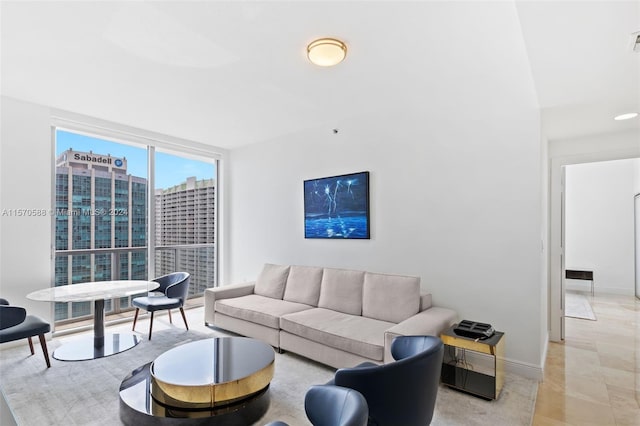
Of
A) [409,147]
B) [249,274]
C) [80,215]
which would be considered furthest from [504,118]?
[80,215]

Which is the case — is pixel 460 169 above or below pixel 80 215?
above

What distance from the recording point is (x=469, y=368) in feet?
9.34

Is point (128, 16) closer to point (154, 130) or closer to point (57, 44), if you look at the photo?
point (57, 44)

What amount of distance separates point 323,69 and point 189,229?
3789 millimetres

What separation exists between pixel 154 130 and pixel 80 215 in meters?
1.51

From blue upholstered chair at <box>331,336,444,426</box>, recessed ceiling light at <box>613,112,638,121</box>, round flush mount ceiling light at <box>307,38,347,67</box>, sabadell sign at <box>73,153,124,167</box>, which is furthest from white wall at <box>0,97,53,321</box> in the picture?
recessed ceiling light at <box>613,112,638,121</box>

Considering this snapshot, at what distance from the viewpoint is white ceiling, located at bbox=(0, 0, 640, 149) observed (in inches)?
78.8

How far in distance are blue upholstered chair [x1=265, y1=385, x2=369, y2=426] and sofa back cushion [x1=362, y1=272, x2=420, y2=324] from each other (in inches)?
74.3

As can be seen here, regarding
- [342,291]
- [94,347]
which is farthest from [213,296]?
[342,291]

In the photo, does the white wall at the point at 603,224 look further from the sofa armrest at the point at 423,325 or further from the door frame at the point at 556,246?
the sofa armrest at the point at 423,325

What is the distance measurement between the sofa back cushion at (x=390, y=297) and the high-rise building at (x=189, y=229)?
3.25 metres

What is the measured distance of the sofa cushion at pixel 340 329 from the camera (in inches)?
108

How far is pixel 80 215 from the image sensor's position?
4.28 meters

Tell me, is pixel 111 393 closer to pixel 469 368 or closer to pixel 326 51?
pixel 469 368
